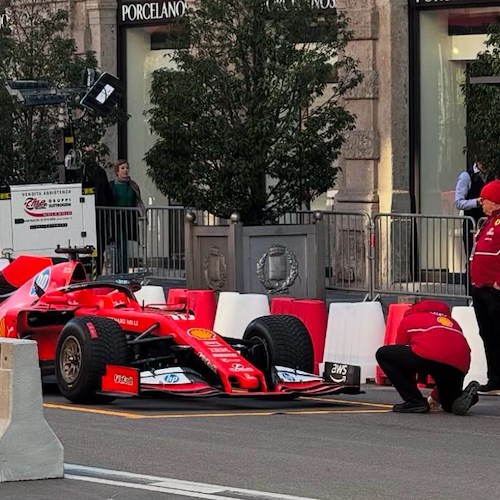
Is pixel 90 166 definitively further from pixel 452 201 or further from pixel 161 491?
pixel 161 491

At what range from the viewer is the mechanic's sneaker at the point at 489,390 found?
50.4 feet

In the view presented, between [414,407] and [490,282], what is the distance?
2.04m

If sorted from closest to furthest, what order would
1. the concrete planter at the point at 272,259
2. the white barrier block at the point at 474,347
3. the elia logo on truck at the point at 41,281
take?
1. the elia logo on truck at the point at 41,281
2. the white barrier block at the point at 474,347
3. the concrete planter at the point at 272,259

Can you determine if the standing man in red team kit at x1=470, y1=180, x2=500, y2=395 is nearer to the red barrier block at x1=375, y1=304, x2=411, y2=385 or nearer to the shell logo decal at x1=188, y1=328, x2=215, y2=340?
the red barrier block at x1=375, y1=304, x2=411, y2=385

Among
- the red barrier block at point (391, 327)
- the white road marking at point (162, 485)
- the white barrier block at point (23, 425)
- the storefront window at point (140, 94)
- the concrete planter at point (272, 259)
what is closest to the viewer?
the white road marking at point (162, 485)

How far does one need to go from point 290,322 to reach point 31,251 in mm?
8664

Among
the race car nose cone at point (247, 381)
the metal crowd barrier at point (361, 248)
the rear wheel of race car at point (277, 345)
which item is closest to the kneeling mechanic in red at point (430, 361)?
the rear wheel of race car at point (277, 345)

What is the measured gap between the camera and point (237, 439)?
11.8m

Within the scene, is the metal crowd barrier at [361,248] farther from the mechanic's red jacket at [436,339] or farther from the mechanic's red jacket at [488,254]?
the mechanic's red jacket at [436,339]

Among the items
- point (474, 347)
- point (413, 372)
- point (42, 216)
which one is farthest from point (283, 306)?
point (42, 216)

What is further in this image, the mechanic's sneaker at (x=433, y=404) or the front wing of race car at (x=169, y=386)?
the mechanic's sneaker at (x=433, y=404)

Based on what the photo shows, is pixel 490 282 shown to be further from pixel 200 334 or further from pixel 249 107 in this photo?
pixel 249 107

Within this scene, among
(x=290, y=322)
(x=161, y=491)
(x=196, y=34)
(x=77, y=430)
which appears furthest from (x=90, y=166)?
(x=161, y=491)

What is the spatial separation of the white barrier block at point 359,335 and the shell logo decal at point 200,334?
2979mm
